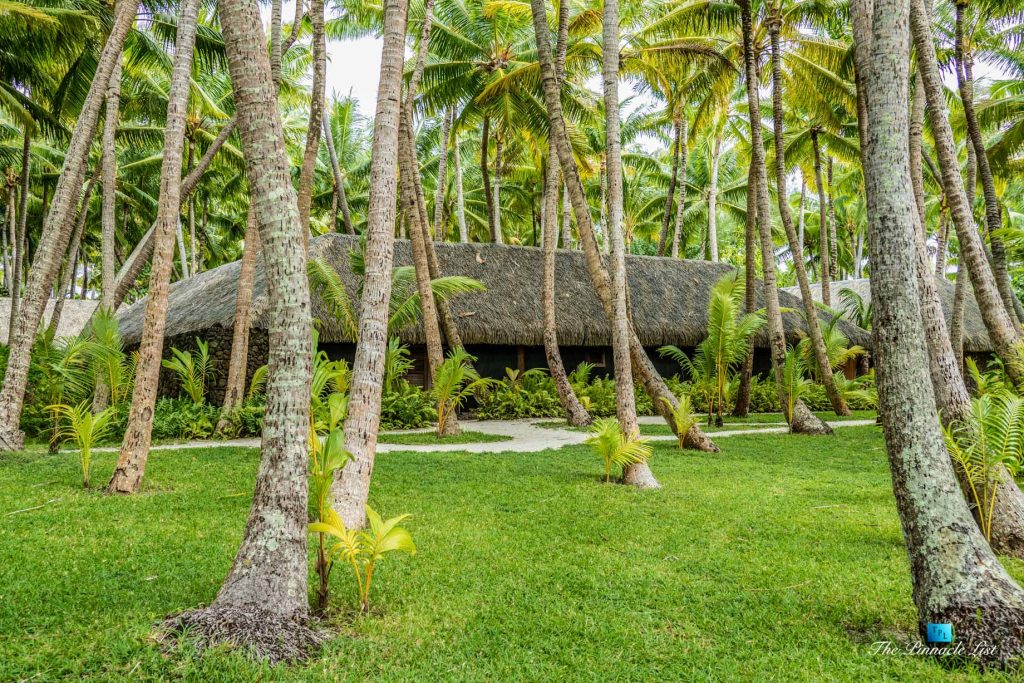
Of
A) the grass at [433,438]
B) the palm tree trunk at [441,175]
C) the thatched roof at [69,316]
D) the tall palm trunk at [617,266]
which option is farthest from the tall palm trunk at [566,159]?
the thatched roof at [69,316]

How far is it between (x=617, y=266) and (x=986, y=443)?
148 inches

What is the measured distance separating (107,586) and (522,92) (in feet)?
40.0

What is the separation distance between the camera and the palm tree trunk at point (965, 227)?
6305mm

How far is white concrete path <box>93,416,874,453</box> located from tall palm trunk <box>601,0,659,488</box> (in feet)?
1.46

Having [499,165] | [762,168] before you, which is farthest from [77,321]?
[762,168]

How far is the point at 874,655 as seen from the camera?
307 cm

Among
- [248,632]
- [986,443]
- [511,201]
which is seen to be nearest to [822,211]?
[511,201]

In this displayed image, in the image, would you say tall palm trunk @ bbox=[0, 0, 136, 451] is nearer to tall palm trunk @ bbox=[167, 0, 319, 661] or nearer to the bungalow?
the bungalow

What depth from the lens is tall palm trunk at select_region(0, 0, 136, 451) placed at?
765 cm

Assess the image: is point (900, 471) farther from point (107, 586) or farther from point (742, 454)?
point (742, 454)

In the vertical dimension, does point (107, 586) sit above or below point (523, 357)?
below

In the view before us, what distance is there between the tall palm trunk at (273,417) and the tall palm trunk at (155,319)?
3.20 meters

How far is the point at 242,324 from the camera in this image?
9.95 metres

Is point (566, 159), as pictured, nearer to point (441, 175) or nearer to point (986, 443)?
point (986, 443)
